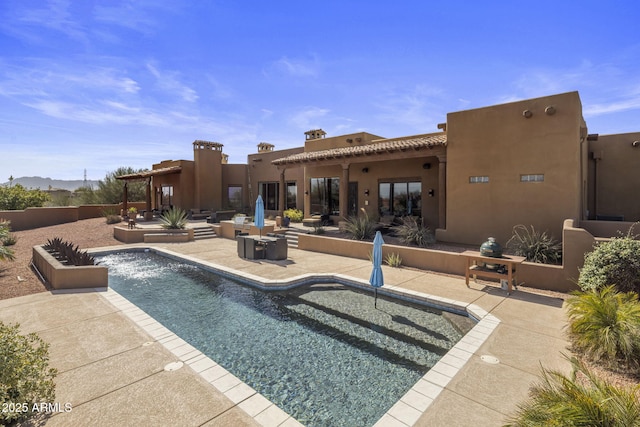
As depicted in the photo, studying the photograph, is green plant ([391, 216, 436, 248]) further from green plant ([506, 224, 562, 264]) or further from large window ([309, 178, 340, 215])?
large window ([309, 178, 340, 215])

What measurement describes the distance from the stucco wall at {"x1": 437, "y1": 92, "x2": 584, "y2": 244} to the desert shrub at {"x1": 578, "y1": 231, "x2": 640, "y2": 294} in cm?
408

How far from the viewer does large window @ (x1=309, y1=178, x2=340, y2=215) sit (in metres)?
18.9

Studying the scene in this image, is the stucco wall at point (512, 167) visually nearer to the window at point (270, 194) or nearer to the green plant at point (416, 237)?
the green plant at point (416, 237)

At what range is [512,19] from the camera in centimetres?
1032

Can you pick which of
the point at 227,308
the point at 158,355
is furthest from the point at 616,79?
the point at 158,355

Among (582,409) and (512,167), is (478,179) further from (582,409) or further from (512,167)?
(582,409)

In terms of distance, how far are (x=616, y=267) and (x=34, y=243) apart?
2370 cm

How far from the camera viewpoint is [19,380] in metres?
3.07

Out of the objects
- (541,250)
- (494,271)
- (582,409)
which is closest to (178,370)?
(582,409)

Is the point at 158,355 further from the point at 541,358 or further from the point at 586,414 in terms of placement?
the point at 541,358

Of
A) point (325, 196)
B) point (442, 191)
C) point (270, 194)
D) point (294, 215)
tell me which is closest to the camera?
point (442, 191)

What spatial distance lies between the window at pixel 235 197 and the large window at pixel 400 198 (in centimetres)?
1436

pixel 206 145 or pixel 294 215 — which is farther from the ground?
pixel 206 145

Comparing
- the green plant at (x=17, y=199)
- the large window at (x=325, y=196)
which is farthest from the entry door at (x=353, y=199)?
the green plant at (x=17, y=199)
